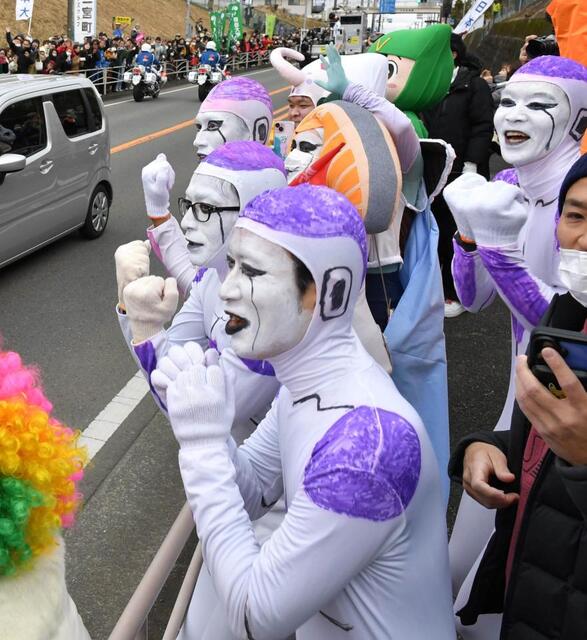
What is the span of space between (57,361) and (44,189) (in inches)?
95.8

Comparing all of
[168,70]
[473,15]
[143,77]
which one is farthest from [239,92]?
[168,70]

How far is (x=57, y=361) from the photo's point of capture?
5262mm

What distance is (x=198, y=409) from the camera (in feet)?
5.15

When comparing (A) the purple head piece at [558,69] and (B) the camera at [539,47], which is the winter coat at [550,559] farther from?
(B) the camera at [539,47]

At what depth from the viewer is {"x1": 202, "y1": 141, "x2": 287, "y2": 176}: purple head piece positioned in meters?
2.62

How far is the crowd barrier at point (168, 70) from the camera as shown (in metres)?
21.2

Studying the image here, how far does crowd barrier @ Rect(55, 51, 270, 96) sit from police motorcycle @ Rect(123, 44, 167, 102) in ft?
2.23

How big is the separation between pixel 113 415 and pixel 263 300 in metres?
3.27

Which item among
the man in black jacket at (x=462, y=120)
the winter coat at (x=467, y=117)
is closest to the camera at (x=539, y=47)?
the man in black jacket at (x=462, y=120)

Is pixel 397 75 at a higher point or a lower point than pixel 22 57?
higher

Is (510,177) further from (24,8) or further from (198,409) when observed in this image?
(24,8)

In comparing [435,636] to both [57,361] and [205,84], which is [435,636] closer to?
[57,361]

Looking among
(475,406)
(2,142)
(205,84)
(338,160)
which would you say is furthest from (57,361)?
(205,84)

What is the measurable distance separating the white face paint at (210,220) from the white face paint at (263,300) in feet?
2.96
